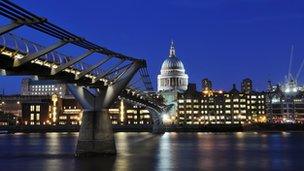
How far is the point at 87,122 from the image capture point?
249 feet

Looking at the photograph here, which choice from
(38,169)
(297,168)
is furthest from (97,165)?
(297,168)

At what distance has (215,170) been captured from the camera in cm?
6050

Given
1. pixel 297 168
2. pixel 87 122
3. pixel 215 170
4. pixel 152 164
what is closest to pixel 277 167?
pixel 297 168

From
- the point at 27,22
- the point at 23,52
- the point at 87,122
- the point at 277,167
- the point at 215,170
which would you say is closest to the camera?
the point at 27,22

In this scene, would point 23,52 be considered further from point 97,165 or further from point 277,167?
point 277,167

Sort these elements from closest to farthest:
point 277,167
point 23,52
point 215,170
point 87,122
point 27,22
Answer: point 27,22 < point 23,52 < point 215,170 < point 277,167 < point 87,122

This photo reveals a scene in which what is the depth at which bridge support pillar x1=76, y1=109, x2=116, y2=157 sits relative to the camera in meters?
75.0

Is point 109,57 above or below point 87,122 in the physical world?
above

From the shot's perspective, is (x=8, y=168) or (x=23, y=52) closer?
(x=23, y=52)

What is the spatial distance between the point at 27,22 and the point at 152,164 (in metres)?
27.6

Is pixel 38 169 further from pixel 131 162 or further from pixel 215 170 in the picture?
pixel 215 170

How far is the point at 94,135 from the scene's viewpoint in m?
75.1

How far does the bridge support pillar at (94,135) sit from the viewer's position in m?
75.0

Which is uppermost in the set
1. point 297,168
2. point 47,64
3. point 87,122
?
point 47,64
